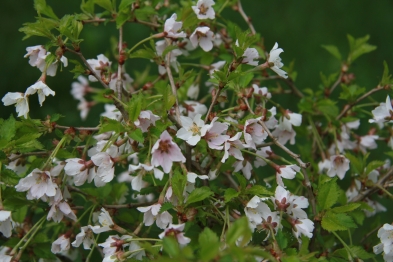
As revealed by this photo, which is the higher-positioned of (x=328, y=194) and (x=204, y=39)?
(x=204, y=39)

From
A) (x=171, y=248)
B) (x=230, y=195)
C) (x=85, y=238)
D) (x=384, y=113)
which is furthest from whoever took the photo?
(x=384, y=113)

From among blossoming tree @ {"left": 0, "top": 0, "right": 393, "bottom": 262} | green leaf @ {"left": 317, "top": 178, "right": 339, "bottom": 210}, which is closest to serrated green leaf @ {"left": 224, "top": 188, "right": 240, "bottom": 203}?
blossoming tree @ {"left": 0, "top": 0, "right": 393, "bottom": 262}

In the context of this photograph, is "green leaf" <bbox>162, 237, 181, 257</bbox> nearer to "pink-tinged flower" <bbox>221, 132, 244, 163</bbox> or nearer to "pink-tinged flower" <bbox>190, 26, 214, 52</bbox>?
"pink-tinged flower" <bbox>221, 132, 244, 163</bbox>

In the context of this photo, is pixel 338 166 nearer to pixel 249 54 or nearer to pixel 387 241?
pixel 387 241

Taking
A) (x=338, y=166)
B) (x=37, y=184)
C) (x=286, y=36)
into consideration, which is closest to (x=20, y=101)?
(x=37, y=184)

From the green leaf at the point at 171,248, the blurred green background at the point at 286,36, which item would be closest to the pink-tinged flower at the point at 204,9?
the green leaf at the point at 171,248

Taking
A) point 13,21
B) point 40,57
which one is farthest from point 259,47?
point 13,21

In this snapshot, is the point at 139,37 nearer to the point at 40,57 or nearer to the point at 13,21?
the point at 13,21
